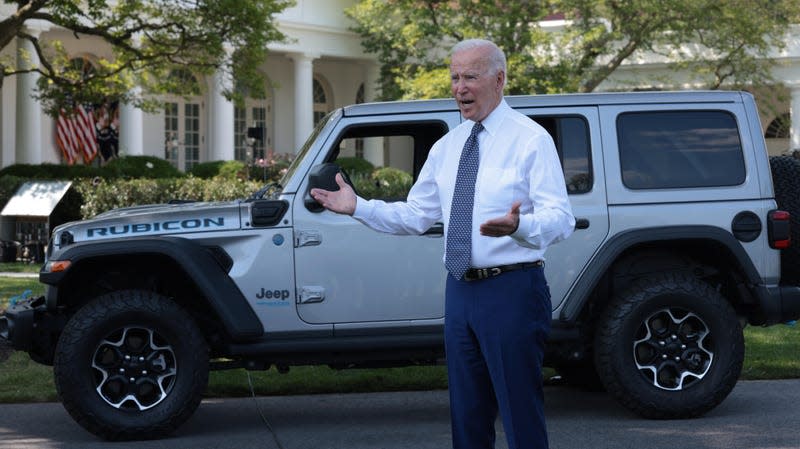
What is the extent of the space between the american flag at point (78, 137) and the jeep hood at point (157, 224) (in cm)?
3132

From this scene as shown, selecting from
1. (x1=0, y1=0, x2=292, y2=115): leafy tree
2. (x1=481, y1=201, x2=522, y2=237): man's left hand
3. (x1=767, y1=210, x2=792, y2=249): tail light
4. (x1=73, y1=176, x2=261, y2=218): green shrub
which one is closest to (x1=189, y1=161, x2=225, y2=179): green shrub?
(x1=73, y1=176, x2=261, y2=218): green shrub

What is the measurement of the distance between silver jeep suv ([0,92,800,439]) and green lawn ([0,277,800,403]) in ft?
4.50

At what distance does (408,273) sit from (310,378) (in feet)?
7.21

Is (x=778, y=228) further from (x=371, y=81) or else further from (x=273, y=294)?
(x=371, y=81)

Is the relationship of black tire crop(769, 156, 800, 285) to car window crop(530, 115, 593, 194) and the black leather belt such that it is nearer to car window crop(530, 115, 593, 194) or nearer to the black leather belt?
car window crop(530, 115, 593, 194)

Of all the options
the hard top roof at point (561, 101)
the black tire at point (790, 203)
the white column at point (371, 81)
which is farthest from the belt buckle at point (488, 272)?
the white column at point (371, 81)

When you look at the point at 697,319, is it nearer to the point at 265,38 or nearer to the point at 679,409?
the point at 679,409

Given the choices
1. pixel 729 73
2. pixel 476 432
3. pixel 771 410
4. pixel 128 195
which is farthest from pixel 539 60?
pixel 476 432

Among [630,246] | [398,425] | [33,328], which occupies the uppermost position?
[630,246]

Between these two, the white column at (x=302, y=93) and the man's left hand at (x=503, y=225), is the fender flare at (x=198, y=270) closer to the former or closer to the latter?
the man's left hand at (x=503, y=225)

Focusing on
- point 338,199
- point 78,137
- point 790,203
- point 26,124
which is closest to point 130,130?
point 78,137

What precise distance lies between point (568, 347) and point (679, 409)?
75 cm

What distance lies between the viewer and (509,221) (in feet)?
13.6

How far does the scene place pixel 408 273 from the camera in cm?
755
